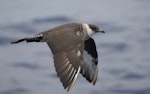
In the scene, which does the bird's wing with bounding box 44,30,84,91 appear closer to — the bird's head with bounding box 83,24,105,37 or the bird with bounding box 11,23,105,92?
the bird with bounding box 11,23,105,92

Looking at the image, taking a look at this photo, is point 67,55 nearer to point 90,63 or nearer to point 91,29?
point 91,29

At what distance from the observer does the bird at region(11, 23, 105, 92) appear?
42.5 ft

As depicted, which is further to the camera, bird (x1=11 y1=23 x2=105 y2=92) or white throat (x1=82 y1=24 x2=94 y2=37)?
white throat (x1=82 y1=24 x2=94 y2=37)

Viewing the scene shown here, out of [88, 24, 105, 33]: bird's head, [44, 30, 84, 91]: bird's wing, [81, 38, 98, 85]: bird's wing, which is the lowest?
[81, 38, 98, 85]: bird's wing

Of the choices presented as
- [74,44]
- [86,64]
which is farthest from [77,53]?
[86,64]

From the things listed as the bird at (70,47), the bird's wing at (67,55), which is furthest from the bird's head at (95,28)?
the bird's wing at (67,55)

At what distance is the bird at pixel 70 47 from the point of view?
13.0 meters

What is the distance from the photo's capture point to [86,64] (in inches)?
687

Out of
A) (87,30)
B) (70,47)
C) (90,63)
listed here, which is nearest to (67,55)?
(70,47)

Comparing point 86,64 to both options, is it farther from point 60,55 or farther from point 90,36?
point 60,55

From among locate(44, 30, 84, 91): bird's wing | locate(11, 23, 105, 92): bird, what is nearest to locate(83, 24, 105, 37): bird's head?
locate(11, 23, 105, 92): bird

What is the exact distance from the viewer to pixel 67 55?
528 inches

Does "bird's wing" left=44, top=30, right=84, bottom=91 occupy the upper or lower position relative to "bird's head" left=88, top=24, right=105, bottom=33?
upper

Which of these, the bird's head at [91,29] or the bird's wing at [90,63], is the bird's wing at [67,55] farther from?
the bird's wing at [90,63]
